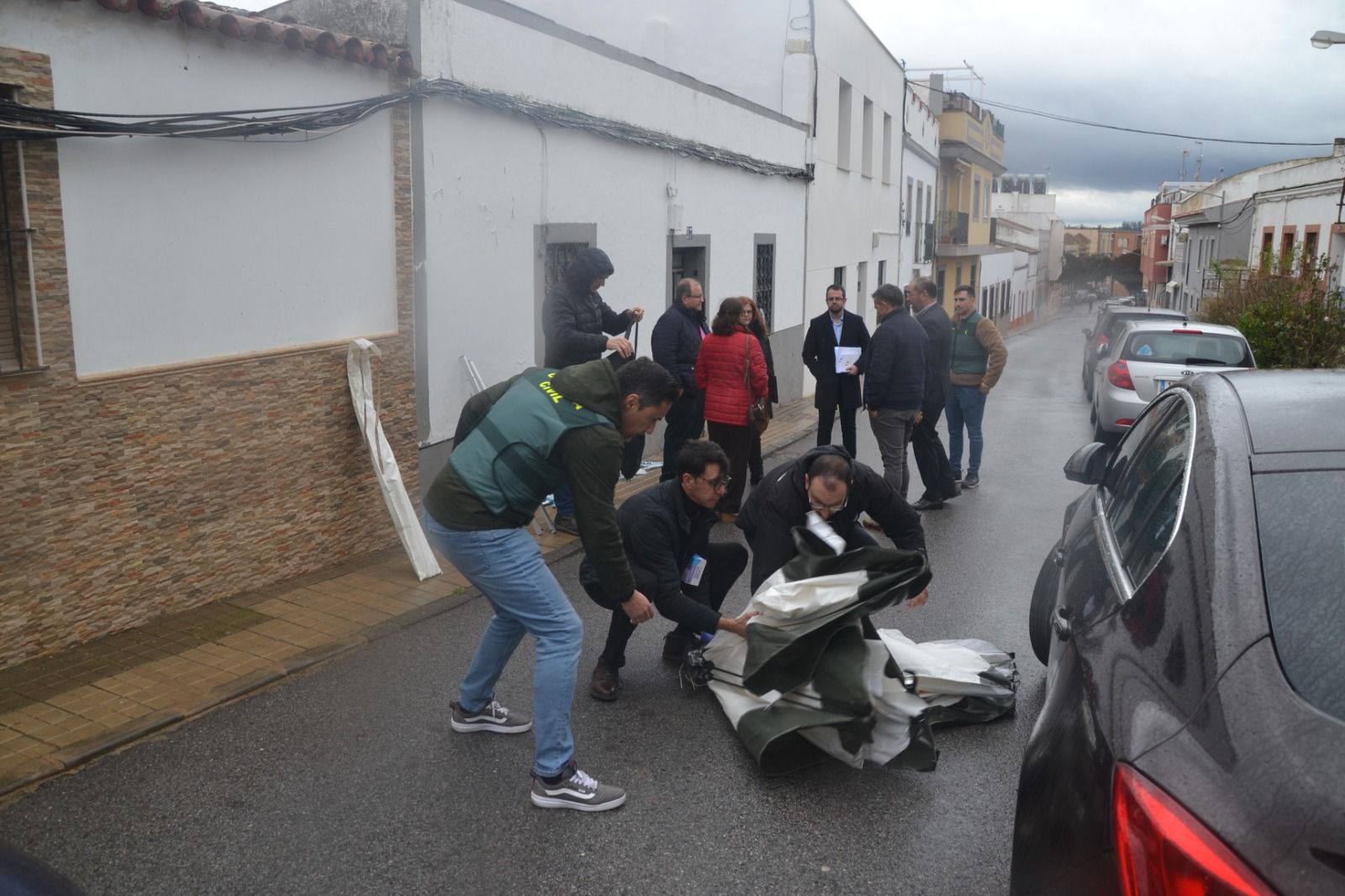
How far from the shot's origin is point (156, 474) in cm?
608

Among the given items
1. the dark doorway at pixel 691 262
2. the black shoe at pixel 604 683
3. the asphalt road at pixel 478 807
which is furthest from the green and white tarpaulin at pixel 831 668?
the dark doorway at pixel 691 262

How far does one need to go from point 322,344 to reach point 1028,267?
214ft

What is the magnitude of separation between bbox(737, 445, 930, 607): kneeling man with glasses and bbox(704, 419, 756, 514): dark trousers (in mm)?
3710

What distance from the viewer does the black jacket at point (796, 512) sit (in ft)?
16.2

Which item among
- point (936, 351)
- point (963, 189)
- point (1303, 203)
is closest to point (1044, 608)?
point (936, 351)

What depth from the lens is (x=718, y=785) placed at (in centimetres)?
443

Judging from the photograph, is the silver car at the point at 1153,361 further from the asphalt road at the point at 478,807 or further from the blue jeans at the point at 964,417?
the asphalt road at the point at 478,807

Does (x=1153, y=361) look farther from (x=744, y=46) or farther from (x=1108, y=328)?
(x=744, y=46)

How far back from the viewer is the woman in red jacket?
8.66 m

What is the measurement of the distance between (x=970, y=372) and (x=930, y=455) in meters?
1.15

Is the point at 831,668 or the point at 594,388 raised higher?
the point at 594,388

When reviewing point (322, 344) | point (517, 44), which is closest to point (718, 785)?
point (322, 344)

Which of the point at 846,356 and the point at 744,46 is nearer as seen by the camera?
the point at 846,356

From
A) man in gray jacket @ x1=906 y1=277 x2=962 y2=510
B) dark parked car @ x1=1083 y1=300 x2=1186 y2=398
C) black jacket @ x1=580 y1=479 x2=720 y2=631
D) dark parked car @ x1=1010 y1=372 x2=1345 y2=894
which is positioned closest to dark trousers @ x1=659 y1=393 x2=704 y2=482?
man in gray jacket @ x1=906 y1=277 x2=962 y2=510
